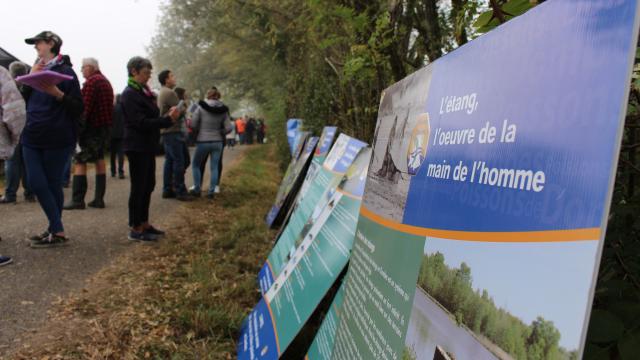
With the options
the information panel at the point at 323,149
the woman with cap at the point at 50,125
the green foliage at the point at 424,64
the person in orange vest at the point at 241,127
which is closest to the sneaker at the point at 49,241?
the woman with cap at the point at 50,125

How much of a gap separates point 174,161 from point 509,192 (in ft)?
24.4

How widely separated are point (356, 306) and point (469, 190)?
0.75m

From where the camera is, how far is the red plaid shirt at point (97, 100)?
19.8 feet

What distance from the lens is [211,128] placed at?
7855mm

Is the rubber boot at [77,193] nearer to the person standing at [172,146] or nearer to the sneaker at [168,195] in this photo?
the person standing at [172,146]

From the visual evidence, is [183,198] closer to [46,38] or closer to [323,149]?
[46,38]

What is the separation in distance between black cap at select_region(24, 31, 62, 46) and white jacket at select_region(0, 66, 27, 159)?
0.41 metres

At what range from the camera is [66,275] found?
3.99 m

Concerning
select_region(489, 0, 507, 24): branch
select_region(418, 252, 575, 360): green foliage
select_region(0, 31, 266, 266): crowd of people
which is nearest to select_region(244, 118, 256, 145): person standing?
select_region(0, 31, 266, 266): crowd of people

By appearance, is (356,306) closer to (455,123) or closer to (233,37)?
(455,123)

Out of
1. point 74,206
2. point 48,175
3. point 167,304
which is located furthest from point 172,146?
point 167,304

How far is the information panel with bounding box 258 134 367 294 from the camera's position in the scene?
3172 millimetres

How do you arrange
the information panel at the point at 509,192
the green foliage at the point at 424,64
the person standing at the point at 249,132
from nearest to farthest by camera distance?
the information panel at the point at 509,192, the green foliage at the point at 424,64, the person standing at the point at 249,132

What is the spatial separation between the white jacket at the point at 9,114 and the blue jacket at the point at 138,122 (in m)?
→ 0.93
